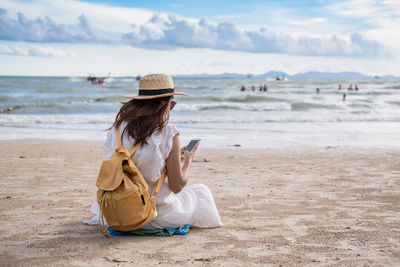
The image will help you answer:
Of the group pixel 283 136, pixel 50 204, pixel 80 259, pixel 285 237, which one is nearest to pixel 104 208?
pixel 80 259

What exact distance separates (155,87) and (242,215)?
1827mm

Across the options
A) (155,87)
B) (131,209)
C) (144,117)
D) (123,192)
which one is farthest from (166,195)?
(155,87)

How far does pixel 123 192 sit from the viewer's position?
3094mm

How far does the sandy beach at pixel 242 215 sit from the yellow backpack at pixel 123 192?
0.87ft

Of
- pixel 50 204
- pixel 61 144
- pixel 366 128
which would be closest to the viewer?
pixel 50 204

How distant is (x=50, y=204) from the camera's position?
4.83 meters

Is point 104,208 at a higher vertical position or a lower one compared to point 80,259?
higher

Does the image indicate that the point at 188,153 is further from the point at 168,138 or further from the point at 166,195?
the point at 166,195

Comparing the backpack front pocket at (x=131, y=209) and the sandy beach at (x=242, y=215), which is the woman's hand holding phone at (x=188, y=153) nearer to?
the backpack front pocket at (x=131, y=209)

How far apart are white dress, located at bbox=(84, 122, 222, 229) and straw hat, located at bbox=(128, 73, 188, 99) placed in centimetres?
24

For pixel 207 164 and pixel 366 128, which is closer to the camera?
pixel 207 164

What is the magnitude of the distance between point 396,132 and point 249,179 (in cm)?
853

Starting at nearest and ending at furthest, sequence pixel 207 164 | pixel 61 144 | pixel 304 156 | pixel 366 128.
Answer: pixel 207 164 → pixel 304 156 → pixel 61 144 → pixel 366 128

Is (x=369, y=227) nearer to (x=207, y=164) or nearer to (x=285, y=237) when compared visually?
(x=285, y=237)
